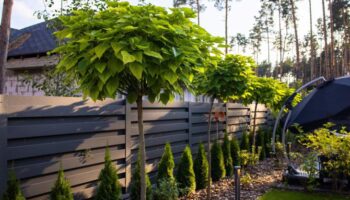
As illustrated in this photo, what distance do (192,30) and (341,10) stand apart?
23656 millimetres

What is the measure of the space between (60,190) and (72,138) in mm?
694

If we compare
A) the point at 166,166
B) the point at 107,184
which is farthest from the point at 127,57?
the point at 166,166

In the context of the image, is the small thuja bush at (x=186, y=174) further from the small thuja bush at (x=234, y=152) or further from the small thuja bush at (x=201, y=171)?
the small thuja bush at (x=234, y=152)

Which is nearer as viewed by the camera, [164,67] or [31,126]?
[164,67]

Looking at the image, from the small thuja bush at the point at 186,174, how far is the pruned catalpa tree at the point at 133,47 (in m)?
3.11

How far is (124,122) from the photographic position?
477 cm

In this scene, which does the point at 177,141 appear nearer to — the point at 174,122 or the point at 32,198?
the point at 174,122

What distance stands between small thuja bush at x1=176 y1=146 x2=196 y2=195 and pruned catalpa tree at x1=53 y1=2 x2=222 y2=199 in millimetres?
3106

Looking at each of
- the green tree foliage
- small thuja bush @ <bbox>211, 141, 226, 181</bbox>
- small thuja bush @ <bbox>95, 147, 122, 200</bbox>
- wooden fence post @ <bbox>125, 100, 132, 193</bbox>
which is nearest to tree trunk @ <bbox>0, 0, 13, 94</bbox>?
wooden fence post @ <bbox>125, 100, 132, 193</bbox>

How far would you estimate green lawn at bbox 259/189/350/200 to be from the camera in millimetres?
5758

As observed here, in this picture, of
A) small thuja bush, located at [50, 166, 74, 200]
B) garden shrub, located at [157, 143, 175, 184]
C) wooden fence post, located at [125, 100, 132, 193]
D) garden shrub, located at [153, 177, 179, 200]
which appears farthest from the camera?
garden shrub, located at [157, 143, 175, 184]

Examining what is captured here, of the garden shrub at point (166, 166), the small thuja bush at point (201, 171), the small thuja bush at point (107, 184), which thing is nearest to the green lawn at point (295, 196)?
the small thuja bush at point (201, 171)

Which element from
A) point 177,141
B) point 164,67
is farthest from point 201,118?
point 164,67

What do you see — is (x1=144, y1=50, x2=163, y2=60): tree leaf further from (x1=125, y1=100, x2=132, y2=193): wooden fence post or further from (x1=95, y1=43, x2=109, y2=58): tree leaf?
(x1=125, y1=100, x2=132, y2=193): wooden fence post
